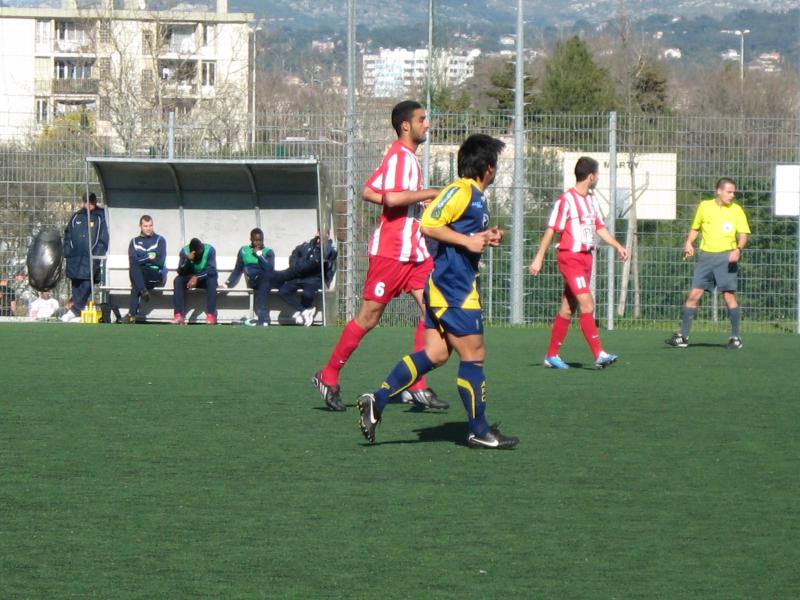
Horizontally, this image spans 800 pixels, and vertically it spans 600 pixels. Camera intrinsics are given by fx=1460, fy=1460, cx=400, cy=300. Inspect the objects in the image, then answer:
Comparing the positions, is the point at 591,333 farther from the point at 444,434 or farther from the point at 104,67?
the point at 104,67

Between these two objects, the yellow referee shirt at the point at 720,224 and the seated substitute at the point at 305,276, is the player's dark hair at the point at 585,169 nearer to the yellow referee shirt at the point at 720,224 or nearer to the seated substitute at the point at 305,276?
the yellow referee shirt at the point at 720,224

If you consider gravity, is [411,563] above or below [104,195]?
below

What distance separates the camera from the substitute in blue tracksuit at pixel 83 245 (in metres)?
20.1

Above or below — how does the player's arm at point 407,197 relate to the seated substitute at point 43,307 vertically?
above

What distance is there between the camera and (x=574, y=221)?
501 inches

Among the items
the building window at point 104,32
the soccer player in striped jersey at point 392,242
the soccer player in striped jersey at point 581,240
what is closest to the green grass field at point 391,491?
the soccer player in striped jersey at point 392,242

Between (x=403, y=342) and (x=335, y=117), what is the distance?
16.6 ft

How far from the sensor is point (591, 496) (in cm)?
665

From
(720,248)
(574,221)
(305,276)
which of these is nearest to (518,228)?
(305,276)

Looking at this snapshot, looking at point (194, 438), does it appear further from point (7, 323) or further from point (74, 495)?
point (7, 323)

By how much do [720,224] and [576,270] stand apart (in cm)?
367

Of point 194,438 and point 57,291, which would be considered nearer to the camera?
point 194,438

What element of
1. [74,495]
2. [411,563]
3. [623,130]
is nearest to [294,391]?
[74,495]

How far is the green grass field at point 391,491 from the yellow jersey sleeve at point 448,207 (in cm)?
125
